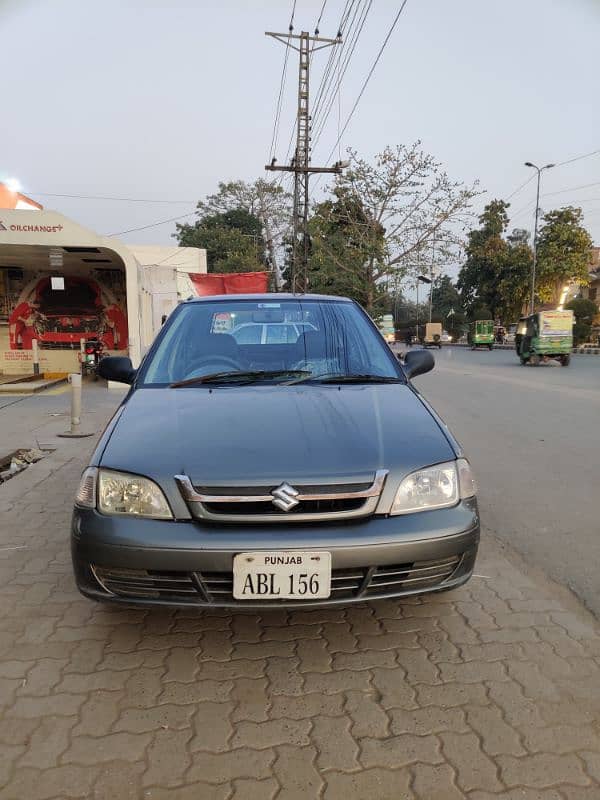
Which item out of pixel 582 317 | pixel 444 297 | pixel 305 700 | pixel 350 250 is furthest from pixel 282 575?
pixel 444 297

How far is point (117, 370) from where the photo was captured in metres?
3.58

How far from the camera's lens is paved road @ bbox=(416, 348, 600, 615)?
3.70 meters

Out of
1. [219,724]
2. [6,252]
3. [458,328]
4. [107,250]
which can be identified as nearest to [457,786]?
[219,724]

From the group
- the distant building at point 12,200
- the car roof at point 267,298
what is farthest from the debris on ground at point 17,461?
the distant building at point 12,200

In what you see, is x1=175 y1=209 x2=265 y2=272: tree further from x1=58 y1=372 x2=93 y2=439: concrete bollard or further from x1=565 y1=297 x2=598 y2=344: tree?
x1=58 y1=372 x2=93 y2=439: concrete bollard

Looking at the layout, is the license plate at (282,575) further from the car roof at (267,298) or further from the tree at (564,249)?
the tree at (564,249)

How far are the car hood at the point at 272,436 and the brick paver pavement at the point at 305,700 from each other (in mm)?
606

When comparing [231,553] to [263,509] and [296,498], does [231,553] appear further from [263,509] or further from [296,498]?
[296,498]

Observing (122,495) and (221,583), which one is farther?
(122,495)

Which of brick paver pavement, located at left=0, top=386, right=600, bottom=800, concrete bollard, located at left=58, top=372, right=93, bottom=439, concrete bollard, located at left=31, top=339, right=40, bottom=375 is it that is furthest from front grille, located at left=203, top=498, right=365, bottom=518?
concrete bollard, located at left=31, top=339, right=40, bottom=375

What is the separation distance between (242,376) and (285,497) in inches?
45.4

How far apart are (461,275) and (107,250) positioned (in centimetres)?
4686

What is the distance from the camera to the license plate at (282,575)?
2.12 m

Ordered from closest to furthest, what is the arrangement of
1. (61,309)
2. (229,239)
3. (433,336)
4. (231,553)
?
(231,553) → (61,309) → (229,239) → (433,336)
